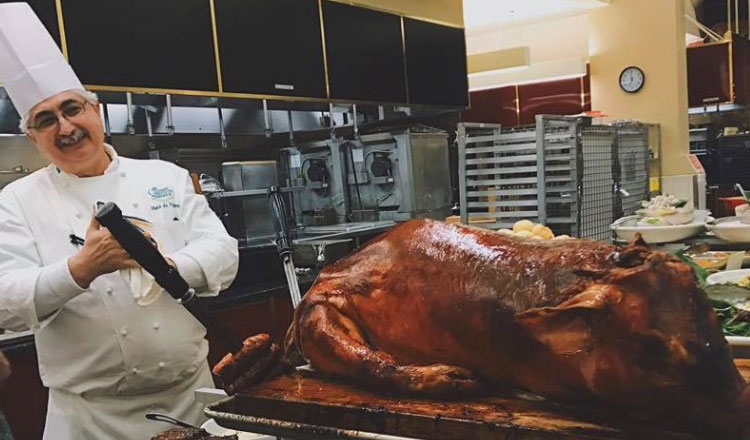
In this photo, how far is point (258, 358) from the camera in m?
1.05

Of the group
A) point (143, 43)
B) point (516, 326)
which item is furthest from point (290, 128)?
point (516, 326)

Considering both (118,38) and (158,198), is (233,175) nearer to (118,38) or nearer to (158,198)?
(118,38)

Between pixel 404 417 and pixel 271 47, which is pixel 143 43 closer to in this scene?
pixel 271 47

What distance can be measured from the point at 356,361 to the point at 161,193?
103cm

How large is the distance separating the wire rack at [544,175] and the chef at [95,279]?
2.14 meters

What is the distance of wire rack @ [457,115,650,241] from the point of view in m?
3.45

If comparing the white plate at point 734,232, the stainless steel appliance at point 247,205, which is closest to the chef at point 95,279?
the white plate at point 734,232

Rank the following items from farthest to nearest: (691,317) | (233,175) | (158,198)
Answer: (233,175), (158,198), (691,317)

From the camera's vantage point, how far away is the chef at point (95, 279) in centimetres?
163

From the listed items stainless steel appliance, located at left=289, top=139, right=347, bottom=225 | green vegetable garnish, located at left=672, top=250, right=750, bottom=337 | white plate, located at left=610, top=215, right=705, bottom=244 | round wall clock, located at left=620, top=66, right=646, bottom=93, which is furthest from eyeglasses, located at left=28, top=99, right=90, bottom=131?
round wall clock, located at left=620, top=66, right=646, bottom=93

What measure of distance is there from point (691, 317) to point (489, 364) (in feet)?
0.93

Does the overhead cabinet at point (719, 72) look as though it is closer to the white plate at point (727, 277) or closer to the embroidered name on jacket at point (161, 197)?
the white plate at point (727, 277)

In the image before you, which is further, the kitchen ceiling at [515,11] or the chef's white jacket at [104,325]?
the kitchen ceiling at [515,11]

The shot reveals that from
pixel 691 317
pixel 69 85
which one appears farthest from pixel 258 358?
pixel 69 85
